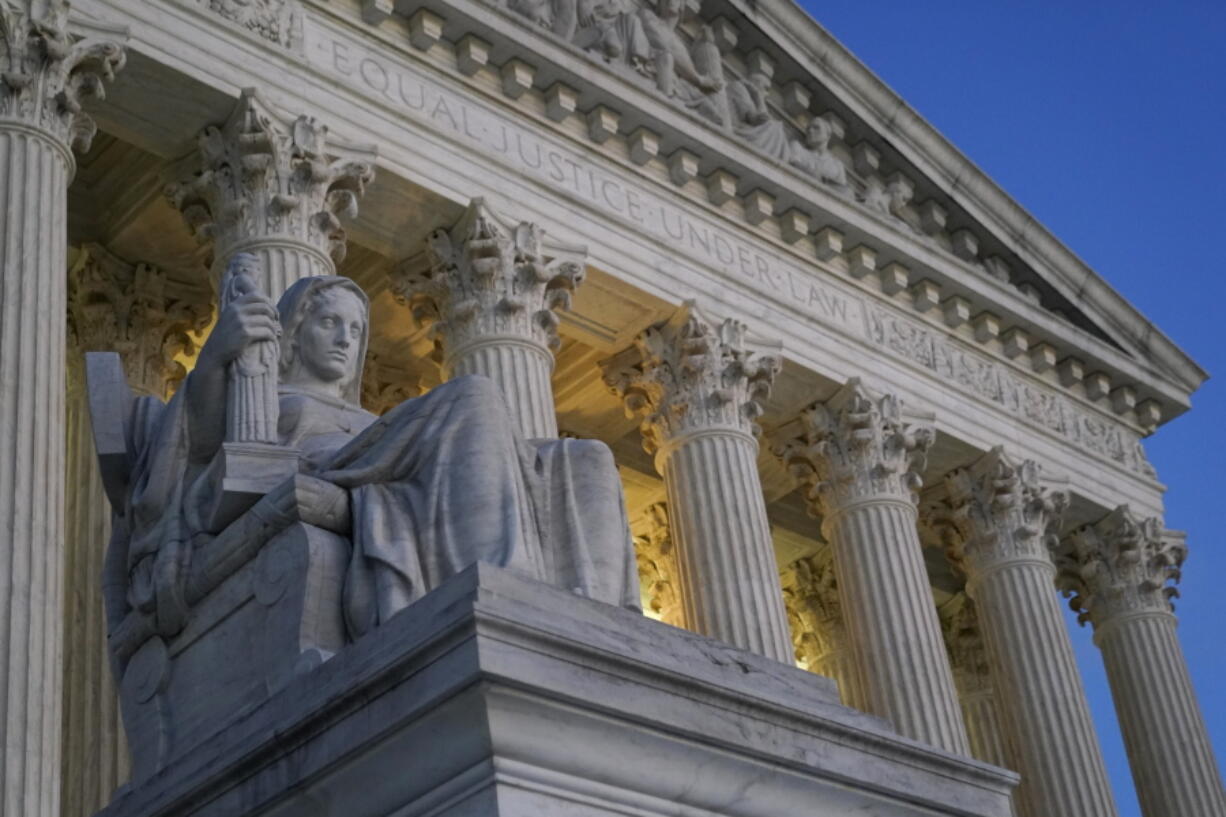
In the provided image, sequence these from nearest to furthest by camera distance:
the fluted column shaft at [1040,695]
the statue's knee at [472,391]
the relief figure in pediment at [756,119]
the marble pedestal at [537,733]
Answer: the marble pedestal at [537,733], the statue's knee at [472,391], the fluted column shaft at [1040,695], the relief figure in pediment at [756,119]

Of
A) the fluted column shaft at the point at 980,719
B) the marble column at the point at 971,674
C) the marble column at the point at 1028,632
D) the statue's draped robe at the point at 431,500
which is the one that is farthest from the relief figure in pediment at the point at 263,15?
the fluted column shaft at the point at 980,719

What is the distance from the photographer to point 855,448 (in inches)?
841

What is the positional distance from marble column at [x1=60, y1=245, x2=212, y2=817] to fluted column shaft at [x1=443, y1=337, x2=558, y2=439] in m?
3.02

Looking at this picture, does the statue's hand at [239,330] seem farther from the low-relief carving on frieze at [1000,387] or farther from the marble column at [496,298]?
the low-relief carving on frieze at [1000,387]

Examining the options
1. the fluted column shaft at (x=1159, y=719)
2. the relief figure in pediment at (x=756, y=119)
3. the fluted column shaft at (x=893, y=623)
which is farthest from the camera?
the fluted column shaft at (x=1159, y=719)

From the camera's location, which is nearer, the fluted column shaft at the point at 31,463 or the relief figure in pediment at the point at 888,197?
the fluted column shaft at the point at 31,463

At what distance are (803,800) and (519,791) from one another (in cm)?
109

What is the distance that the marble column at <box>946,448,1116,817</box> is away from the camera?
71.0 ft

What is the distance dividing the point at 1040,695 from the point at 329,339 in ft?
53.8

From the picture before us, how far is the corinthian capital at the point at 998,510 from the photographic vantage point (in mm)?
23188

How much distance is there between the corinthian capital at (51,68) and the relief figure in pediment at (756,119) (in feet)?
30.8

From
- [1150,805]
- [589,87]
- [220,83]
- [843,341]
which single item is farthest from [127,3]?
[1150,805]

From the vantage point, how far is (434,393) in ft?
20.9

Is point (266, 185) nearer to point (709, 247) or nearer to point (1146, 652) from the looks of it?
point (709, 247)
